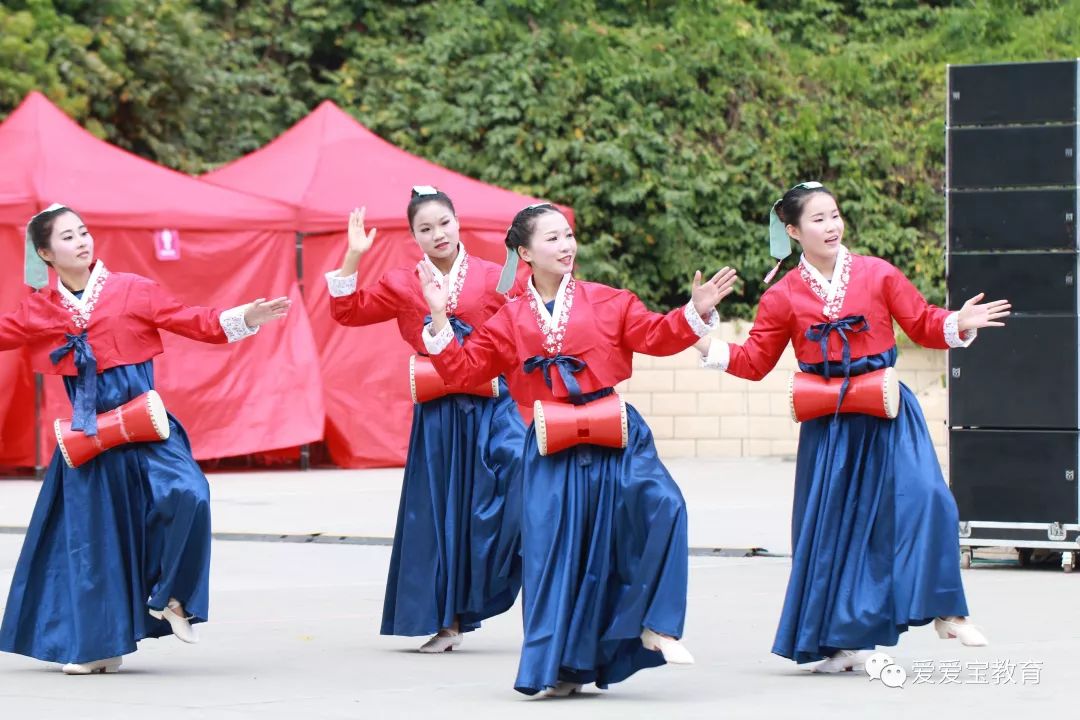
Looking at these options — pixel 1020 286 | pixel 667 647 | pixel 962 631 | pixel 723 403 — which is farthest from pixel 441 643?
pixel 723 403

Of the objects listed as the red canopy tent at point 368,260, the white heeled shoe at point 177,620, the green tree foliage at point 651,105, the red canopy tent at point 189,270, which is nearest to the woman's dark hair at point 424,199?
the white heeled shoe at point 177,620

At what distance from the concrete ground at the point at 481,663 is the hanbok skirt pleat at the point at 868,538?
186 millimetres

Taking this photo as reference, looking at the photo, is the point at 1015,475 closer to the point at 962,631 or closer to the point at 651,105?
the point at 962,631

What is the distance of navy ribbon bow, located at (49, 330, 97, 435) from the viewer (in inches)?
262

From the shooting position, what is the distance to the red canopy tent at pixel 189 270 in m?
14.5

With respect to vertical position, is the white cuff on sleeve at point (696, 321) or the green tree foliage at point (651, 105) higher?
the green tree foliage at point (651, 105)

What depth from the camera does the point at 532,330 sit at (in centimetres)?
614

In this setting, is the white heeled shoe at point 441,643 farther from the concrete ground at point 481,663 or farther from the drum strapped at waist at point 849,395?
the drum strapped at waist at point 849,395

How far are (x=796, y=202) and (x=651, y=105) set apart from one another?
11404 mm

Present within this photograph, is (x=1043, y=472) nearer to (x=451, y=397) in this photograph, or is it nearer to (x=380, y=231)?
(x=451, y=397)

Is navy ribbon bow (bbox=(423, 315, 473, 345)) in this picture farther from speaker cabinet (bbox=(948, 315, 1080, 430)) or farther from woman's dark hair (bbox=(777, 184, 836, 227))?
speaker cabinet (bbox=(948, 315, 1080, 430))

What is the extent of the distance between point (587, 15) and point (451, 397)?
1278 cm

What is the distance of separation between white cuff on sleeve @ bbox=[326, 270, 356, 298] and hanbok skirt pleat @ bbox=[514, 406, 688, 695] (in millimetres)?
1537

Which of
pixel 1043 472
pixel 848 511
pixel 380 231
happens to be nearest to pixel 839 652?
pixel 848 511
